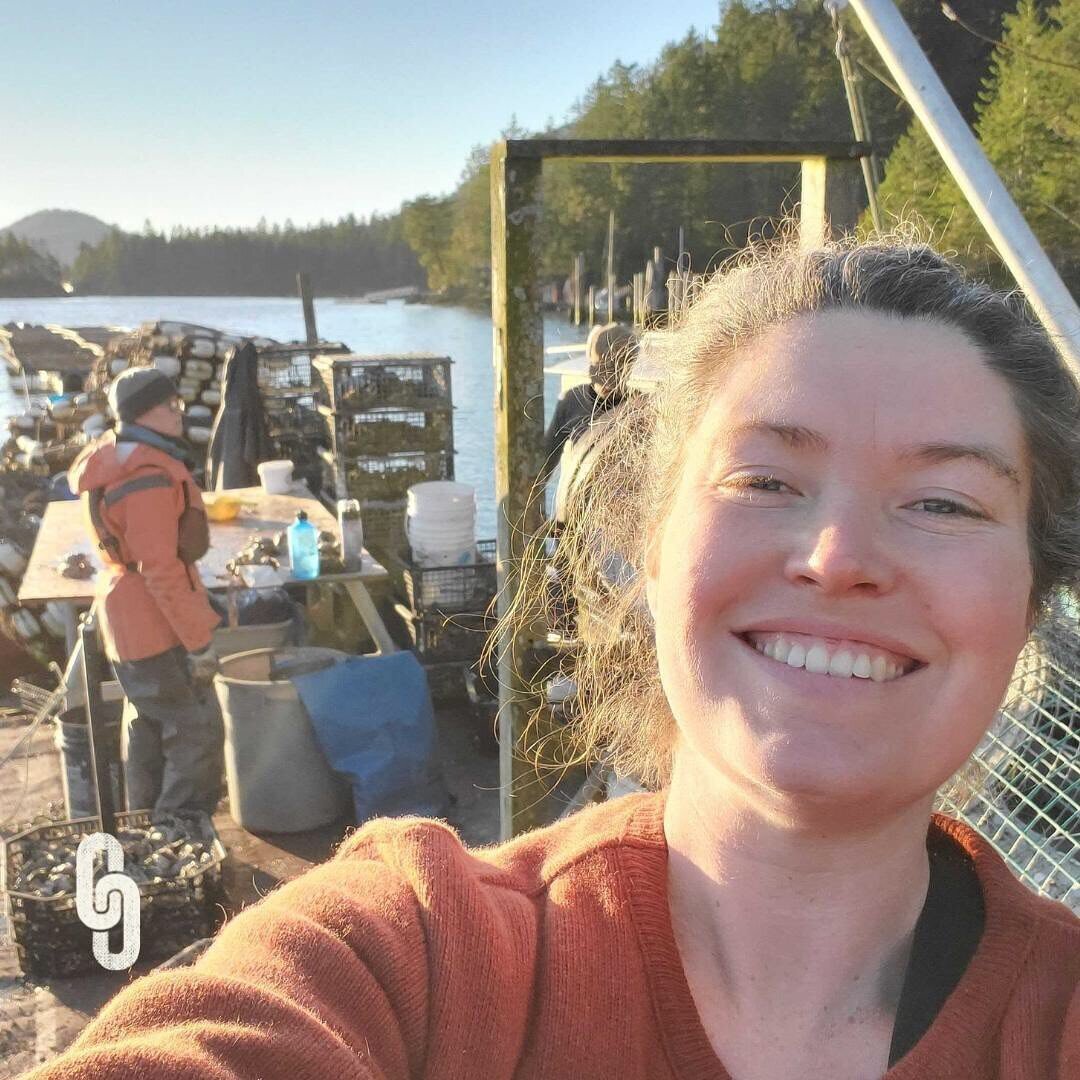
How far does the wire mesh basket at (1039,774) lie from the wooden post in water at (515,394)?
3.25 feet

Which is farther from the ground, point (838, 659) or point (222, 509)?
point (838, 659)

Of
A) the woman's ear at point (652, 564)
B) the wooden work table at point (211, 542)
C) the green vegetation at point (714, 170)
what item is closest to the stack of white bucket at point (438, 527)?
the wooden work table at point (211, 542)

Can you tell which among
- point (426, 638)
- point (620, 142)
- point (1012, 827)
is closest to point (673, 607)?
point (1012, 827)

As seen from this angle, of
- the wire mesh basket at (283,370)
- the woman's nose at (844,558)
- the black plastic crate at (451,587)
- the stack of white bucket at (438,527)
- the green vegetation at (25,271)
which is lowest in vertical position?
the black plastic crate at (451,587)

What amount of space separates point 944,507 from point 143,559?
3.84 m

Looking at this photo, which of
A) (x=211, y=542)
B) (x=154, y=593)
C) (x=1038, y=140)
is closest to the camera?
(x=154, y=593)

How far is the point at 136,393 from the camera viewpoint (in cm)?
420

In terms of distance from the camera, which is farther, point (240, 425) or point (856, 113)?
point (240, 425)

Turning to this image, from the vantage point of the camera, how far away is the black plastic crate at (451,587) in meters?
5.90

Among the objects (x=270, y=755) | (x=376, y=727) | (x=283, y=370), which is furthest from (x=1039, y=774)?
(x=283, y=370)

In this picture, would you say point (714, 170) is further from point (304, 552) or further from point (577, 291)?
point (304, 552)

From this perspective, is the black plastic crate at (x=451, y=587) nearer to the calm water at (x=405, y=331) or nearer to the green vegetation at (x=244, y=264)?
the calm water at (x=405, y=331)

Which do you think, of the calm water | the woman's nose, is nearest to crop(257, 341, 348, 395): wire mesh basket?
the calm water

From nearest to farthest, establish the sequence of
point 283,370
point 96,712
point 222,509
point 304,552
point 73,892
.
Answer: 1. point 96,712
2. point 73,892
3. point 304,552
4. point 222,509
5. point 283,370
